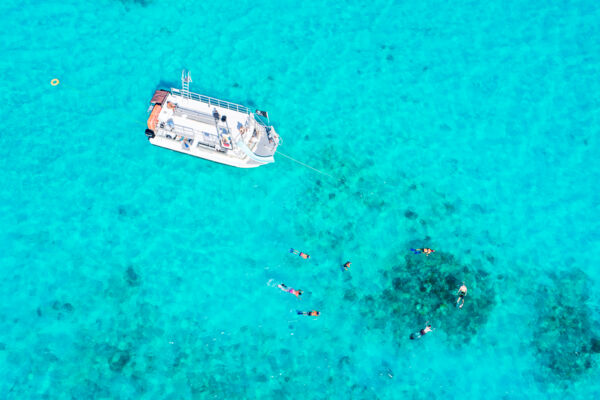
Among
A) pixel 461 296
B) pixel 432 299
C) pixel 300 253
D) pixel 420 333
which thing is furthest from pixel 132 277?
pixel 461 296

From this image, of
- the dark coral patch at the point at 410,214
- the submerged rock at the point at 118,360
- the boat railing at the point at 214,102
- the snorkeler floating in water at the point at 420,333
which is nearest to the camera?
the submerged rock at the point at 118,360

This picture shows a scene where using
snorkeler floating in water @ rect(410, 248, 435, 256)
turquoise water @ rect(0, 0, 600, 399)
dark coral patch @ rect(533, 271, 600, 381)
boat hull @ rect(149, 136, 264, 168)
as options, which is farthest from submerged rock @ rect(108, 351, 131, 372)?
dark coral patch @ rect(533, 271, 600, 381)

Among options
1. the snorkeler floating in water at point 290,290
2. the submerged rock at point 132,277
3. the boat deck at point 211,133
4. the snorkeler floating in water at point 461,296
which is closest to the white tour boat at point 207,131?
the boat deck at point 211,133

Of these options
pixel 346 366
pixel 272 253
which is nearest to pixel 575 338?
pixel 346 366

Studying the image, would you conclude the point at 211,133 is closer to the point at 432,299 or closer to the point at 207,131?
the point at 207,131

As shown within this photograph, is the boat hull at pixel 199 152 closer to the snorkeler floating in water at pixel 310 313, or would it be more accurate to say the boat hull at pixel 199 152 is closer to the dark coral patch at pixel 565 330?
the snorkeler floating in water at pixel 310 313

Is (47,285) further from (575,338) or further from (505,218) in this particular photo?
(575,338)

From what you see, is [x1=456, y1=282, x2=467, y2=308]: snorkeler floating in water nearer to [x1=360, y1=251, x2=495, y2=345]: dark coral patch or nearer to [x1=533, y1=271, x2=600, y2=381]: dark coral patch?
[x1=360, y1=251, x2=495, y2=345]: dark coral patch
